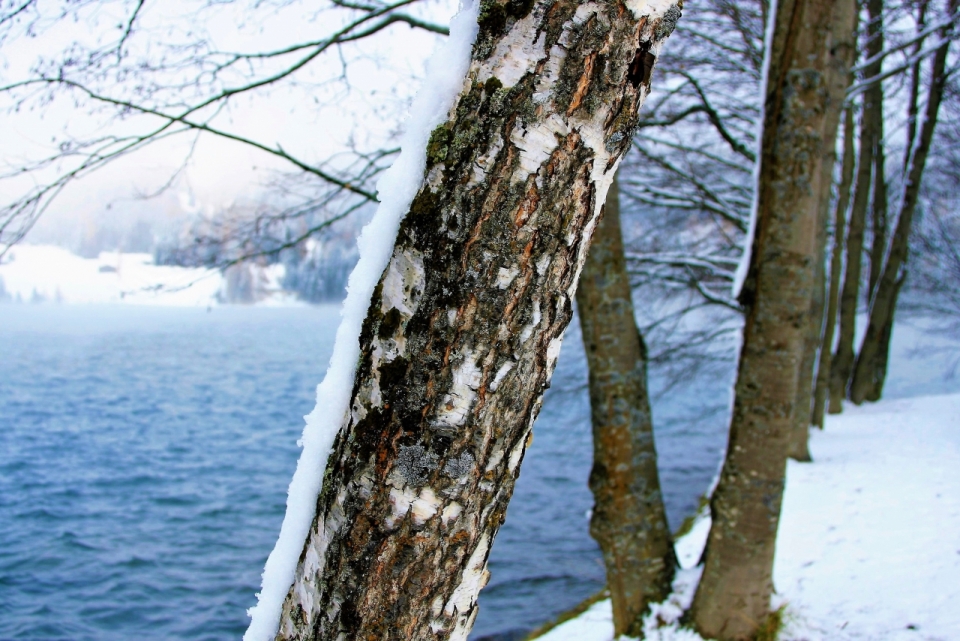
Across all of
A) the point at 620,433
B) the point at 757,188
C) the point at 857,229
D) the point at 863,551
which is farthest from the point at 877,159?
the point at 620,433

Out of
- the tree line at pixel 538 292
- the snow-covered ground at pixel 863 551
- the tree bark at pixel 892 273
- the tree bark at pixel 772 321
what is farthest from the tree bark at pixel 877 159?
the tree bark at pixel 772 321

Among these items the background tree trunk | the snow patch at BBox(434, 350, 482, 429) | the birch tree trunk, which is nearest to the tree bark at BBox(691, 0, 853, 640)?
the birch tree trunk

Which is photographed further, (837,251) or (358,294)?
(837,251)

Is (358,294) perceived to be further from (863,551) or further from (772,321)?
(863,551)

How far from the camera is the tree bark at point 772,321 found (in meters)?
2.86

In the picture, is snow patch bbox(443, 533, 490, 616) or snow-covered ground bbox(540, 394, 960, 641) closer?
snow patch bbox(443, 533, 490, 616)

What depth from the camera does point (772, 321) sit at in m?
2.87

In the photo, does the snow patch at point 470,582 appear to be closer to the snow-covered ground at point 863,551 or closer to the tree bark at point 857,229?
the snow-covered ground at point 863,551

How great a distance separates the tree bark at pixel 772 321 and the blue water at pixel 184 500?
396 cm

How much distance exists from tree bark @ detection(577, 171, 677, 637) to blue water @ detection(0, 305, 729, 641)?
3.63 meters

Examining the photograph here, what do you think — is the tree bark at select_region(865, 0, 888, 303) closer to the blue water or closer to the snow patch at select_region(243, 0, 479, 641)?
the blue water

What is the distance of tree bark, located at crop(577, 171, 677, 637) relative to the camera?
127 inches

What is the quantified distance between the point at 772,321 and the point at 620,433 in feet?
2.94

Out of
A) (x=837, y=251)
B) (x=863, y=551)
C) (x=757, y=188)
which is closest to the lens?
(x=757, y=188)
